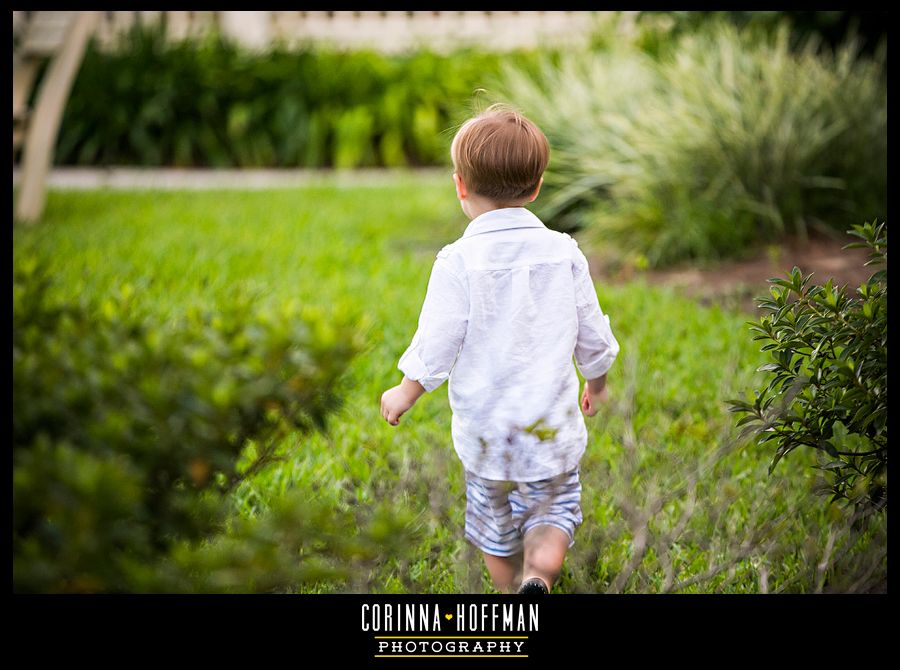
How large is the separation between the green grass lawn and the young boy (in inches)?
4.8

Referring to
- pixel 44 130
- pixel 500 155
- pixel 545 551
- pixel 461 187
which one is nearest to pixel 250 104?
pixel 44 130

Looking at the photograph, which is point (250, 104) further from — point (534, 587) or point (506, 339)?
point (534, 587)

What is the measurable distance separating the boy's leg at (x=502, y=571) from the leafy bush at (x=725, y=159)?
3.34 meters

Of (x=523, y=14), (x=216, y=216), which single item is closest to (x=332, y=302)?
(x=216, y=216)

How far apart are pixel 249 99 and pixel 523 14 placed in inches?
165

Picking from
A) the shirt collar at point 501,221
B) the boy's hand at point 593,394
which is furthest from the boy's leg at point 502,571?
the shirt collar at point 501,221

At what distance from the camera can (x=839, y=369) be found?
2135 millimetres

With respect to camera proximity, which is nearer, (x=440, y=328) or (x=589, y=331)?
(x=440, y=328)

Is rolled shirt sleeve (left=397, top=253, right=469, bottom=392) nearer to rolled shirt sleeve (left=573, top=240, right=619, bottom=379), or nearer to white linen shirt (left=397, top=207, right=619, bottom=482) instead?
white linen shirt (left=397, top=207, right=619, bottom=482)

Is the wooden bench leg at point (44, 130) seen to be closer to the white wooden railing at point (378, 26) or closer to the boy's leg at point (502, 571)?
the white wooden railing at point (378, 26)

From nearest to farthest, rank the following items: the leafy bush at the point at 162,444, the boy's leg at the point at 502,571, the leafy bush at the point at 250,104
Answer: the leafy bush at the point at 162,444 < the boy's leg at the point at 502,571 < the leafy bush at the point at 250,104

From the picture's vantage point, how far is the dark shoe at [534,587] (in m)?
2.19

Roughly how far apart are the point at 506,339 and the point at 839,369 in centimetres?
75
